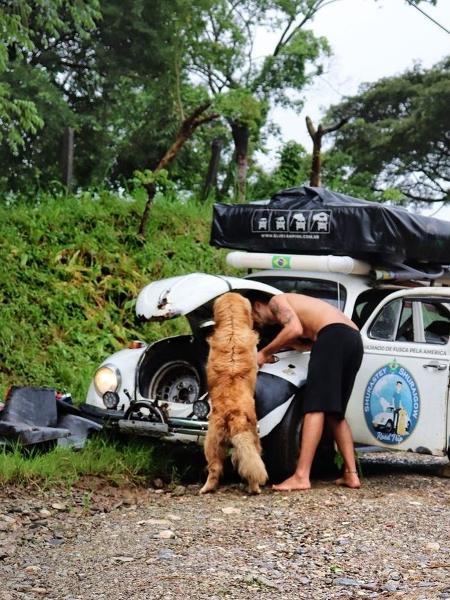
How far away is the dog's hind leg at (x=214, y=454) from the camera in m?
7.76

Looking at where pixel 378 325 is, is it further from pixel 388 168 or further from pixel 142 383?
pixel 388 168

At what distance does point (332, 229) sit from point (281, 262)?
57cm

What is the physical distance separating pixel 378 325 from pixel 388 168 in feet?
83.5

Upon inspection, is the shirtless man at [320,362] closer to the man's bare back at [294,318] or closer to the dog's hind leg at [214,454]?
the man's bare back at [294,318]

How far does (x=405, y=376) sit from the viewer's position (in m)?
8.34

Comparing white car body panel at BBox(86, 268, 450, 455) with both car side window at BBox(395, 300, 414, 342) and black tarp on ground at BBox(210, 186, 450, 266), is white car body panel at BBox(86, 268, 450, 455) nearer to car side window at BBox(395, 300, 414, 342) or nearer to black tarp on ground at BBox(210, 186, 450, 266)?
car side window at BBox(395, 300, 414, 342)

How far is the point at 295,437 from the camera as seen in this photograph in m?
8.29

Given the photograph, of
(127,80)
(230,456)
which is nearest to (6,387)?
(230,456)

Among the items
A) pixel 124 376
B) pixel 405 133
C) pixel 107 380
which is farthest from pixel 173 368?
pixel 405 133

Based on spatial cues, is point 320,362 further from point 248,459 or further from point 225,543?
point 225,543

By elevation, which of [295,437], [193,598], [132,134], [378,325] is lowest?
[193,598]

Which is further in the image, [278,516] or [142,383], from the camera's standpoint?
[142,383]

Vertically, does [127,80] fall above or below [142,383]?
above

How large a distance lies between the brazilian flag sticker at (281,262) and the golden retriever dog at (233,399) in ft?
4.10
